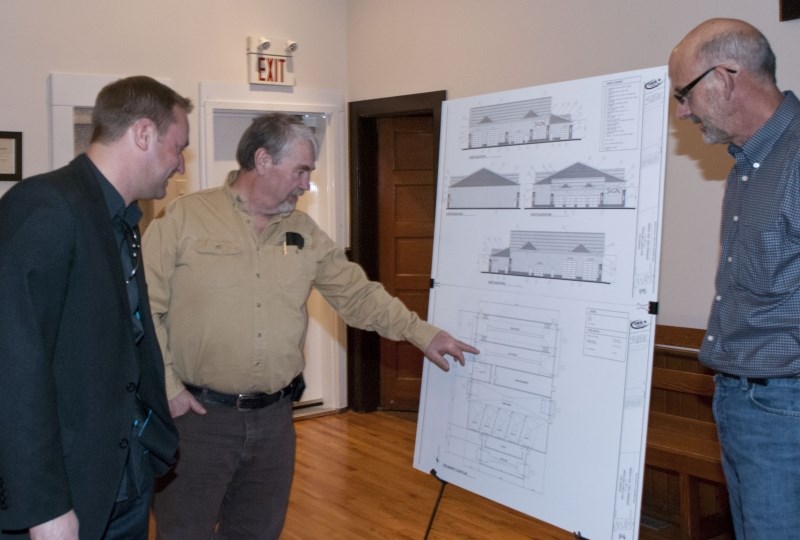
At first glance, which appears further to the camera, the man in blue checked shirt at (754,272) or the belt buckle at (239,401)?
the belt buckle at (239,401)

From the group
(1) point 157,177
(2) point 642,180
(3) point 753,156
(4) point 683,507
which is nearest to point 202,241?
(1) point 157,177

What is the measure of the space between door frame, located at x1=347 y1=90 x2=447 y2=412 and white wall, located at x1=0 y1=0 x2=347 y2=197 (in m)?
0.39

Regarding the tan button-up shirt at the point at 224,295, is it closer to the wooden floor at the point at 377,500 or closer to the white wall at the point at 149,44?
the wooden floor at the point at 377,500

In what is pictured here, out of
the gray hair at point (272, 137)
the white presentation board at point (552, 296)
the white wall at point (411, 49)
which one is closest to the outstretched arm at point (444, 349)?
the white presentation board at point (552, 296)

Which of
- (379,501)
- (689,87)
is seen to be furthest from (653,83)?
(379,501)

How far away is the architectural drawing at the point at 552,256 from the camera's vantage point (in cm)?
237

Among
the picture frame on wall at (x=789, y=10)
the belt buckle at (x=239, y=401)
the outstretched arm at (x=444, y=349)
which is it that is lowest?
the belt buckle at (x=239, y=401)

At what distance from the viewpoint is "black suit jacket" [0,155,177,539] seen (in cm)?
136

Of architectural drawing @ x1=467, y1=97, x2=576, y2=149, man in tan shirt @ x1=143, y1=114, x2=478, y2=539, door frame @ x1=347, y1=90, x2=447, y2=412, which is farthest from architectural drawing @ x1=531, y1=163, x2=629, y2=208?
door frame @ x1=347, y1=90, x2=447, y2=412

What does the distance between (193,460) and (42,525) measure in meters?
0.90

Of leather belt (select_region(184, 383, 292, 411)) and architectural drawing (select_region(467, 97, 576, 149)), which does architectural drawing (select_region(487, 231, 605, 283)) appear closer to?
architectural drawing (select_region(467, 97, 576, 149))

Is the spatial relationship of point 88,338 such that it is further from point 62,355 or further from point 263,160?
point 263,160

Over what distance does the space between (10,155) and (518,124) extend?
3.23 metres

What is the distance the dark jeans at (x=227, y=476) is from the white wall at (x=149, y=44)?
9.40 feet
